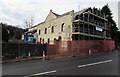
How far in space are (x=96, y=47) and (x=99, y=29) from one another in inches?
647

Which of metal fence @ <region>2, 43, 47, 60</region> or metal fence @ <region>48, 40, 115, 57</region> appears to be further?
metal fence @ <region>48, 40, 115, 57</region>

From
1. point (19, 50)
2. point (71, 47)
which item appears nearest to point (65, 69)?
point (19, 50)

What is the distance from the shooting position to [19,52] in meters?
16.8

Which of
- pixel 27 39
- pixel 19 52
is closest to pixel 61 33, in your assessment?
pixel 27 39

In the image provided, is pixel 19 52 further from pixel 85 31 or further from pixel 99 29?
pixel 99 29

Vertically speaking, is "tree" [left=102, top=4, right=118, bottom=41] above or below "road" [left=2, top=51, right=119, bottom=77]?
above

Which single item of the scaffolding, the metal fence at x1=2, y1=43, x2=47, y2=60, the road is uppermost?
the scaffolding

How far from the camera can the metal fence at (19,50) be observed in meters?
15.6

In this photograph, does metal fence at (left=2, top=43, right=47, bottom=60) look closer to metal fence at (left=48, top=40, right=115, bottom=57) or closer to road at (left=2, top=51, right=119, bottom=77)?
metal fence at (left=48, top=40, right=115, bottom=57)

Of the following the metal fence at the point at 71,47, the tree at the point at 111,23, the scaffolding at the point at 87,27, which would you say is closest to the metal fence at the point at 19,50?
the metal fence at the point at 71,47

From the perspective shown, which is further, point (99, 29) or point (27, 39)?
point (99, 29)

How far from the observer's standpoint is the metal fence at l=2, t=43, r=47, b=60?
51.3ft

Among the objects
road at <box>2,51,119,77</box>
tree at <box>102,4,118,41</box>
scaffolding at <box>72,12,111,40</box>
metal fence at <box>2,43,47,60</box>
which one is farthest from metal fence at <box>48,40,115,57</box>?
tree at <box>102,4,118,41</box>

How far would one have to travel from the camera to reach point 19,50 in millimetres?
16781
